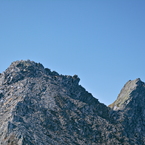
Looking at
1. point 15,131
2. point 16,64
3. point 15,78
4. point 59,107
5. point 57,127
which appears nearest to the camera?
point 15,131

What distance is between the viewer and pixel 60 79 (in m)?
193

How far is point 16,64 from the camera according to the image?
190 meters

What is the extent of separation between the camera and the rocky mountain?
136 m

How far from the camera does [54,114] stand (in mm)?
158500

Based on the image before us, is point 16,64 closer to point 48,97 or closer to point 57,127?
point 48,97

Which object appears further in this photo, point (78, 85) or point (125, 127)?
point (78, 85)

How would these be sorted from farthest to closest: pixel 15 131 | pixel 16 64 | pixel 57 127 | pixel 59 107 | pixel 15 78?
pixel 16 64
pixel 15 78
pixel 59 107
pixel 57 127
pixel 15 131

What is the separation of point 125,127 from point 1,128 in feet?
240

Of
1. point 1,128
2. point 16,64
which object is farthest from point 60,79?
point 1,128

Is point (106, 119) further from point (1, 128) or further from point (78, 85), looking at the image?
point (1, 128)

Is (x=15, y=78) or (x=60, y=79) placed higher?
(x=60, y=79)

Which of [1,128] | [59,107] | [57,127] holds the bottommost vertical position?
[1,128]

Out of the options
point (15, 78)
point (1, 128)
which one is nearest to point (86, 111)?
point (15, 78)

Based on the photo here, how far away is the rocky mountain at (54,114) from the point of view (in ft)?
447
